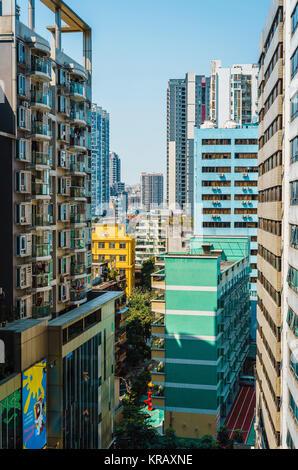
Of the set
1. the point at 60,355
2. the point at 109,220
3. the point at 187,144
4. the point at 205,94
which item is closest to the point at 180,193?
the point at 187,144

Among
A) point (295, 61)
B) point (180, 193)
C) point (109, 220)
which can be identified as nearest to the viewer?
point (295, 61)

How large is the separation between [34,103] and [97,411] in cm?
589

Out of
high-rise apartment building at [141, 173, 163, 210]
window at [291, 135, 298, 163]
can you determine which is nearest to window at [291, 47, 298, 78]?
window at [291, 135, 298, 163]

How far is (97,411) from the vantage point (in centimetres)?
1036

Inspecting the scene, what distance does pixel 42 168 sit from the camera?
8.72 meters

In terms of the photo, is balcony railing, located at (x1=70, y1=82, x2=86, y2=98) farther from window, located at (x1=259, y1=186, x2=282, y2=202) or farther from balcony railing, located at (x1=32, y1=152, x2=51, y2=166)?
window, located at (x1=259, y1=186, x2=282, y2=202)

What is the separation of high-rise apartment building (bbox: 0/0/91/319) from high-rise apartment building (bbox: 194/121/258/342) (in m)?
12.2

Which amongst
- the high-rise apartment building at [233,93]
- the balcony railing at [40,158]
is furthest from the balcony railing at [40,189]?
the high-rise apartment building at [233,93]

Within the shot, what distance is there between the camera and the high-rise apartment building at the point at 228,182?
74.4ft

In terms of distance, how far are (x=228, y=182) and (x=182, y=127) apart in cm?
1213

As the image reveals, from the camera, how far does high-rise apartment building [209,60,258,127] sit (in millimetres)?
28047

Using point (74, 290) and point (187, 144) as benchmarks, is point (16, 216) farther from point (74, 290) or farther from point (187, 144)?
point (187, 144)

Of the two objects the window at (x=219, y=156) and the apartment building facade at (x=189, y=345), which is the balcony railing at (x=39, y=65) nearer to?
the apartment building facade at (x=189, y=345)
